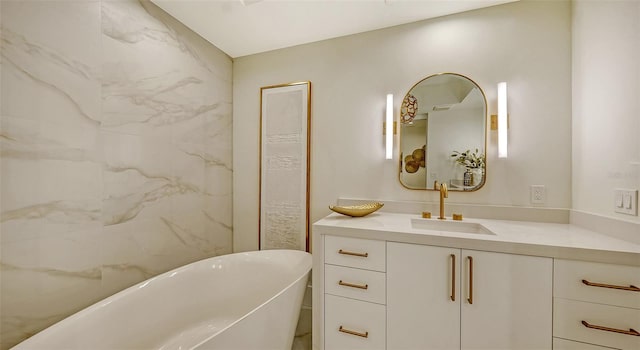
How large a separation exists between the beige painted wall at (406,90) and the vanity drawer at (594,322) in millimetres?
736

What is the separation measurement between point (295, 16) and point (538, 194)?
80.8 inches

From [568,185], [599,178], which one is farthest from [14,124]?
[568,185]

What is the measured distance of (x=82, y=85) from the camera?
51.2 inches

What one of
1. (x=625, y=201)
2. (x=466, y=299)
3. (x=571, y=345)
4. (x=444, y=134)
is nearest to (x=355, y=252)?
(x=466, y=299)

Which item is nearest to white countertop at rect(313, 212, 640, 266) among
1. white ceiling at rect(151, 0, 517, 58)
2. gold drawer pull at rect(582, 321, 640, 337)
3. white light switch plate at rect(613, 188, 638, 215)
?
white light switch plate at rect(613, 188, 638, 215)

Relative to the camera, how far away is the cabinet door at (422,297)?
117 cm

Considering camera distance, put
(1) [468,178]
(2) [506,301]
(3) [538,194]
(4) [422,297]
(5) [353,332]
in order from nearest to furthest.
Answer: (2) [506,301] → (4) [422,297] → (5) [353,332] → (3) [538,194] → (1) [468,178]

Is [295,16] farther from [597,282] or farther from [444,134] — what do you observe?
[597,282]

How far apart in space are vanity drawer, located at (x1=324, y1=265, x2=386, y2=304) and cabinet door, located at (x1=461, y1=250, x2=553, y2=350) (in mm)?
389

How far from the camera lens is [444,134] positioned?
176 cm

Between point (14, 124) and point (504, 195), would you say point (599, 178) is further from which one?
point (14, 124)

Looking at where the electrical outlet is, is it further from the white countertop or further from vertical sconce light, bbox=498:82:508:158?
vertical sconce light, bbox=498:82:508:158

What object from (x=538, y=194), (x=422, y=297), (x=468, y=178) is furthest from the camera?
(x=468, y=178)

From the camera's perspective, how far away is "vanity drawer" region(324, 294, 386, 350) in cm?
129
